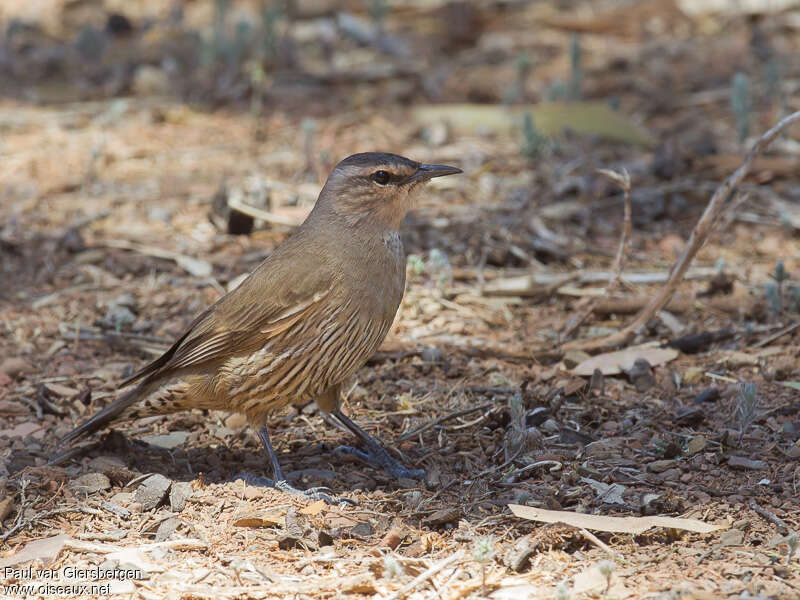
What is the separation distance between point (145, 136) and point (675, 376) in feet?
17.4

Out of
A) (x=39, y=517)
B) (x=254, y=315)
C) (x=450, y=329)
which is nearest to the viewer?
(x=39, y=517)

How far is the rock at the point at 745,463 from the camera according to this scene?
4.41 m

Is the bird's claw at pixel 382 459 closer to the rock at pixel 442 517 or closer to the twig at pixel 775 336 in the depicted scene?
the rock at pixel 442 517

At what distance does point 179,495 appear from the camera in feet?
14.5

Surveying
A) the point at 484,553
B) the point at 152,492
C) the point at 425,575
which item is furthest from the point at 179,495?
the point at 484,553

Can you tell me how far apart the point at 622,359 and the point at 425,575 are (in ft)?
7.31

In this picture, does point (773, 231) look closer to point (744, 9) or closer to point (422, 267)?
point (422, 267)

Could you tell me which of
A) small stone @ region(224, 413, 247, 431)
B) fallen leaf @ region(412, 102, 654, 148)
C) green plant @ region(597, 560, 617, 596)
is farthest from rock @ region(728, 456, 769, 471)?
fallen leaf @ region(412, 102, 654, 148)

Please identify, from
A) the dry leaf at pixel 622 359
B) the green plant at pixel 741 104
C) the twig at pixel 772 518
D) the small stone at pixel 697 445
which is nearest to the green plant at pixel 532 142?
the green plant at pixel 741 104

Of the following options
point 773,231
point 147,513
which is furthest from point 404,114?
point 147,513

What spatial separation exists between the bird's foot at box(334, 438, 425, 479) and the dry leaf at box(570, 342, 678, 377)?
116 cm

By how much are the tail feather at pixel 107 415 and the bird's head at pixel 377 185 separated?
1293mm

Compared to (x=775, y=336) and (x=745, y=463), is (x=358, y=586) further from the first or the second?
(x=775, y=336)

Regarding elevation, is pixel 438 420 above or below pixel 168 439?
above
